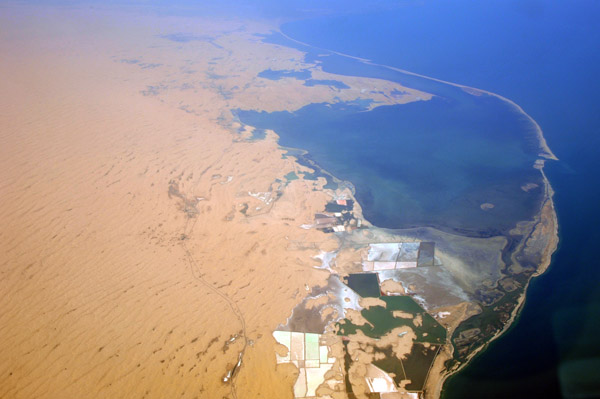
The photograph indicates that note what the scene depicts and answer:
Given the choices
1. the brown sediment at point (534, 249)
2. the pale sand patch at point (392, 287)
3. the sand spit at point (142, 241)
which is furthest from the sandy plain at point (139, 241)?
the brown sediment at point (534, 249)

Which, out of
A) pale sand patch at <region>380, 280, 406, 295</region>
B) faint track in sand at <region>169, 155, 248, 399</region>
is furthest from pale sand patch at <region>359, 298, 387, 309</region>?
faint track in sand at <region>169, 155, 248, 399</region>

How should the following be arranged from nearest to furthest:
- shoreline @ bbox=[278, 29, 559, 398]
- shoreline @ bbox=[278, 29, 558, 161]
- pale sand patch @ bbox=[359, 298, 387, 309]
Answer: shoreline @ bbox=[278, 29, 559, 398] < pale sand patch @ bbox=[359, 298, 387, 309] < shoreline @ bbox=[278, 29, 558, 161]

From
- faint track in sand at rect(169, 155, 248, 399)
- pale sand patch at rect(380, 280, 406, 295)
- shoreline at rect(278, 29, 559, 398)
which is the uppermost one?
shoreline at rect(278, 29, 559, 398)

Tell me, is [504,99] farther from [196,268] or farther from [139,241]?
[139,241]

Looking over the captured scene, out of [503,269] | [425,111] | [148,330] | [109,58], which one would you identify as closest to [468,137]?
[425,111]

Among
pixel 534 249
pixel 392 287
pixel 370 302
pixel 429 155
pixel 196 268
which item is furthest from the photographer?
pixel 429 155

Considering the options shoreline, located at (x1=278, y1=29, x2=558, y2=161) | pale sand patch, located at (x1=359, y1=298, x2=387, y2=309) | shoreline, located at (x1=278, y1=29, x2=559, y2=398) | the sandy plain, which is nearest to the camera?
the sandy plain

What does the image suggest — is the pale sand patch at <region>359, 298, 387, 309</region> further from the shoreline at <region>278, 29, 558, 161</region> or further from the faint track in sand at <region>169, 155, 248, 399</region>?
the shoreline at <region>278, 29, 558, 161</region>

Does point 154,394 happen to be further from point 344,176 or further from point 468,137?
point 468,137

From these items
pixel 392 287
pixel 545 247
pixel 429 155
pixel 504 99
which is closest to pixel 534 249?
pixel 545 247
